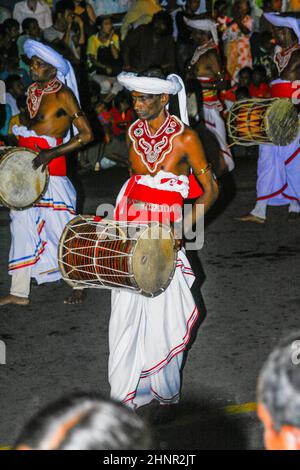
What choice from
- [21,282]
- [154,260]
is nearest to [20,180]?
[21,282]

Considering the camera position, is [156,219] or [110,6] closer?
[156,219]

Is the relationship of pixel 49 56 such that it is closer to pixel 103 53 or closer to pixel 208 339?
pixel 208 339

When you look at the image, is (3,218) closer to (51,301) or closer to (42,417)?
(51,301)

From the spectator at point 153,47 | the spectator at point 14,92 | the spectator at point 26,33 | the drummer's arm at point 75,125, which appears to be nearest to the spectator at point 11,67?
the spectator at point 26,33

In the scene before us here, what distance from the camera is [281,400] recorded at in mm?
1887

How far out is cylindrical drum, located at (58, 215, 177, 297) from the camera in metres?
4.62

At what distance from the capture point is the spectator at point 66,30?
534 inches

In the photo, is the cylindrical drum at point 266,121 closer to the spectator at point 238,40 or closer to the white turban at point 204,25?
the white turban at point 204,25

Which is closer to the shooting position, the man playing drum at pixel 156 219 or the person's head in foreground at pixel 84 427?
the person's head in foreground at pixel 84 427

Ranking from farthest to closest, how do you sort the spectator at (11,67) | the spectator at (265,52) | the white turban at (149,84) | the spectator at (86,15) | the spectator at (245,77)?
the spectator at (265,52) → the spectator at (86,15) → the spectator at (245,77) → the spectator at (11,67) → the white turban at (149,84)

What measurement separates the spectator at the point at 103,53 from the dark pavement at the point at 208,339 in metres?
5.34

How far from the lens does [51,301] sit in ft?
23.8

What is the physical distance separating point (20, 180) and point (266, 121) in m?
2.90

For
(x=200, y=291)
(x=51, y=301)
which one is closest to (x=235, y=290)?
(x=200, y=291)
